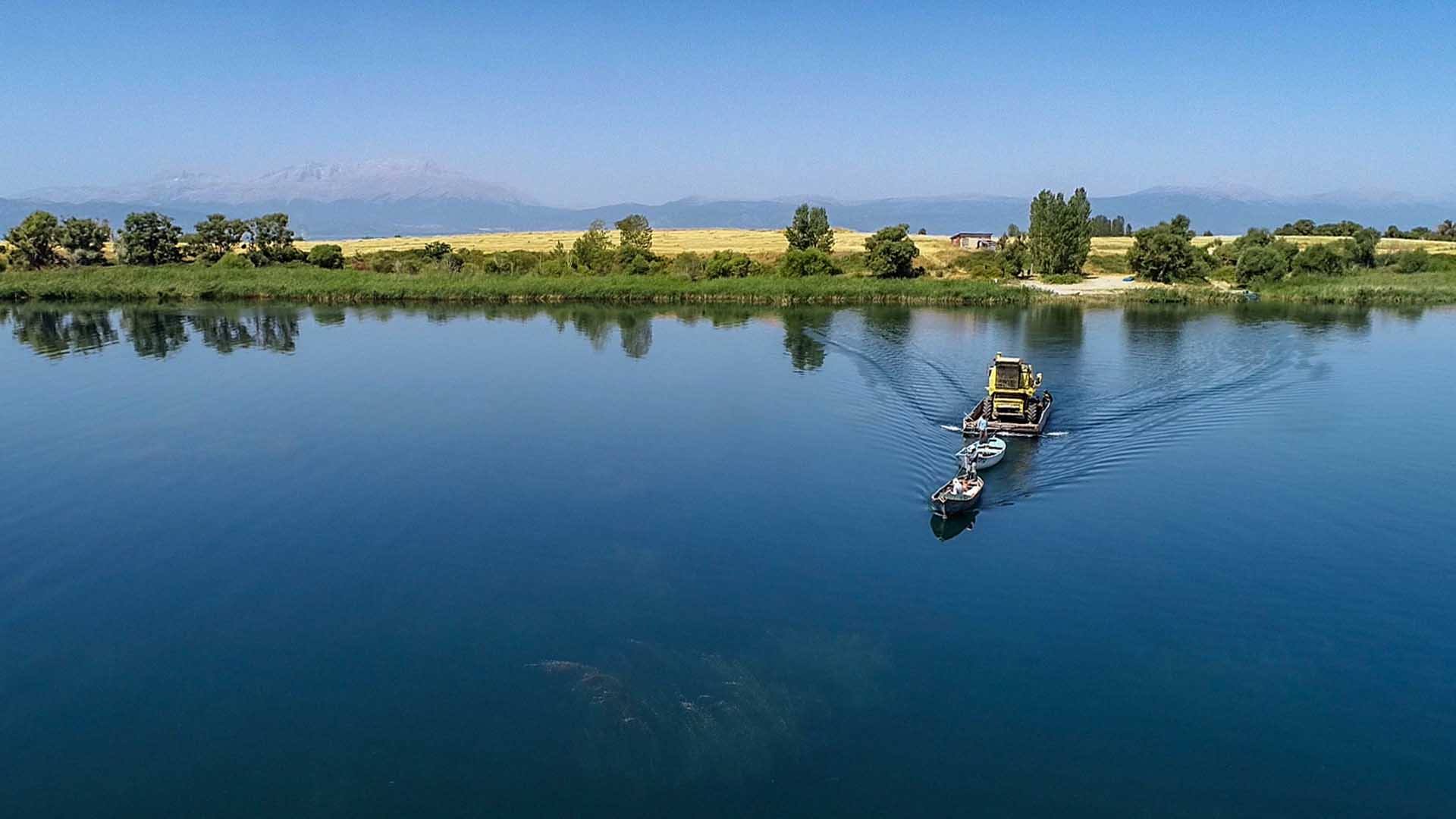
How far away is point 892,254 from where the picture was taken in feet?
337

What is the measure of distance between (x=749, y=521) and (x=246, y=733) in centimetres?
1482

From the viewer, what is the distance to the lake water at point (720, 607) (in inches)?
639

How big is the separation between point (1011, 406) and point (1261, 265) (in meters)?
80.7

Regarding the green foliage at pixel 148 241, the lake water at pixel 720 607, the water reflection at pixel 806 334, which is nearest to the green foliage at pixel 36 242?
the green foliage at pixel 148 241

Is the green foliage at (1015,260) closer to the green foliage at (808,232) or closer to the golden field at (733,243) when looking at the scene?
the golden field at (733,243)

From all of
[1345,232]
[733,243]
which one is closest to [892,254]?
[733,243]

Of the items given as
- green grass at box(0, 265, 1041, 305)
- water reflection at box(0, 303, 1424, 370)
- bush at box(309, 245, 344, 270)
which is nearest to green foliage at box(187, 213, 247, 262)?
bush at box(309, 245, 344, 270)

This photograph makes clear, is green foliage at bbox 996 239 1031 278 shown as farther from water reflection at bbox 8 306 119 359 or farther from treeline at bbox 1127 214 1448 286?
water reflection at bbox 8 306 119 359

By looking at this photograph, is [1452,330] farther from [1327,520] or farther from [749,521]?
[749,521]

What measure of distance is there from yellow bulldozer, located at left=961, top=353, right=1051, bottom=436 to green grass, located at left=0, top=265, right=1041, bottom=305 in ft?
172

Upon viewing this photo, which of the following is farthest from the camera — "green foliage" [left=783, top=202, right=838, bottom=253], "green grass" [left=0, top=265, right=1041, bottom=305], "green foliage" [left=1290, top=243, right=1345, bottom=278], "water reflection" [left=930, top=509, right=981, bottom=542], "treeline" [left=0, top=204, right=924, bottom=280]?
"green foliage" [left=783, top=202, right=838, bottom=253]

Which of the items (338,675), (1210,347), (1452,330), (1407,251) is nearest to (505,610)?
(338,675)

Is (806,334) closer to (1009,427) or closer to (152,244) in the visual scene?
(1009,427)

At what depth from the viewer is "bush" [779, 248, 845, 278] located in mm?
100438
